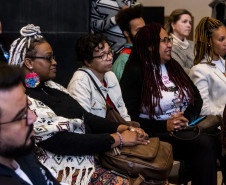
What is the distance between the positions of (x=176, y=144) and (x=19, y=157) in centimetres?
166

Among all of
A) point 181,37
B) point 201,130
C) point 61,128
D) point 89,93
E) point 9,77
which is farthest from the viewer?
point 181,37

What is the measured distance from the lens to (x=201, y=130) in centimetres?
291

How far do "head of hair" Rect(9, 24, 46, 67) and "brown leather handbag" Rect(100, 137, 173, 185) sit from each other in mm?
771

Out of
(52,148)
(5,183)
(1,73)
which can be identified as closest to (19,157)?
(5,183)

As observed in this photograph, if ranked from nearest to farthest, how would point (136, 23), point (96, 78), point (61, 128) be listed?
1. point (61, 128)
2. point (96, 78)
3. point (136, 23)

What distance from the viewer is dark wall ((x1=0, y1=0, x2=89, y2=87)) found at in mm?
3500

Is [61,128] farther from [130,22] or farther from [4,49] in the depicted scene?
[130,22]

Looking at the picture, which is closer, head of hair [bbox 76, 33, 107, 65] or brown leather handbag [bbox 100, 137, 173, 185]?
brown leather handbag [bbox 100, 137, 173, 185]

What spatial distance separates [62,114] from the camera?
223 cm

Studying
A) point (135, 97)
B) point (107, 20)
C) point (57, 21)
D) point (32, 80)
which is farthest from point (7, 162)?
point (107, 20)

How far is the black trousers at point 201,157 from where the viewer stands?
112 inches

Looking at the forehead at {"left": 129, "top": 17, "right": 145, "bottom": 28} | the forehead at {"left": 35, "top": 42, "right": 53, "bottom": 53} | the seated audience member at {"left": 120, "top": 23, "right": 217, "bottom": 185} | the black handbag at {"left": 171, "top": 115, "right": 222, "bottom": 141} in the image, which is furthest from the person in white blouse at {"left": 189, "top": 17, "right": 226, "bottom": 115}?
the forehead at {"left": 35, "top": 42, "right": 53, "bottom": 53}

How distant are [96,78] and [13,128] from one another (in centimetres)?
148

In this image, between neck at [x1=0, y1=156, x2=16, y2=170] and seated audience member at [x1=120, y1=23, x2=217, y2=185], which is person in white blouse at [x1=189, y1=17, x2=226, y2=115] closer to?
seated audience member at [x1=120, y1=23, x2=217, y2=185]
